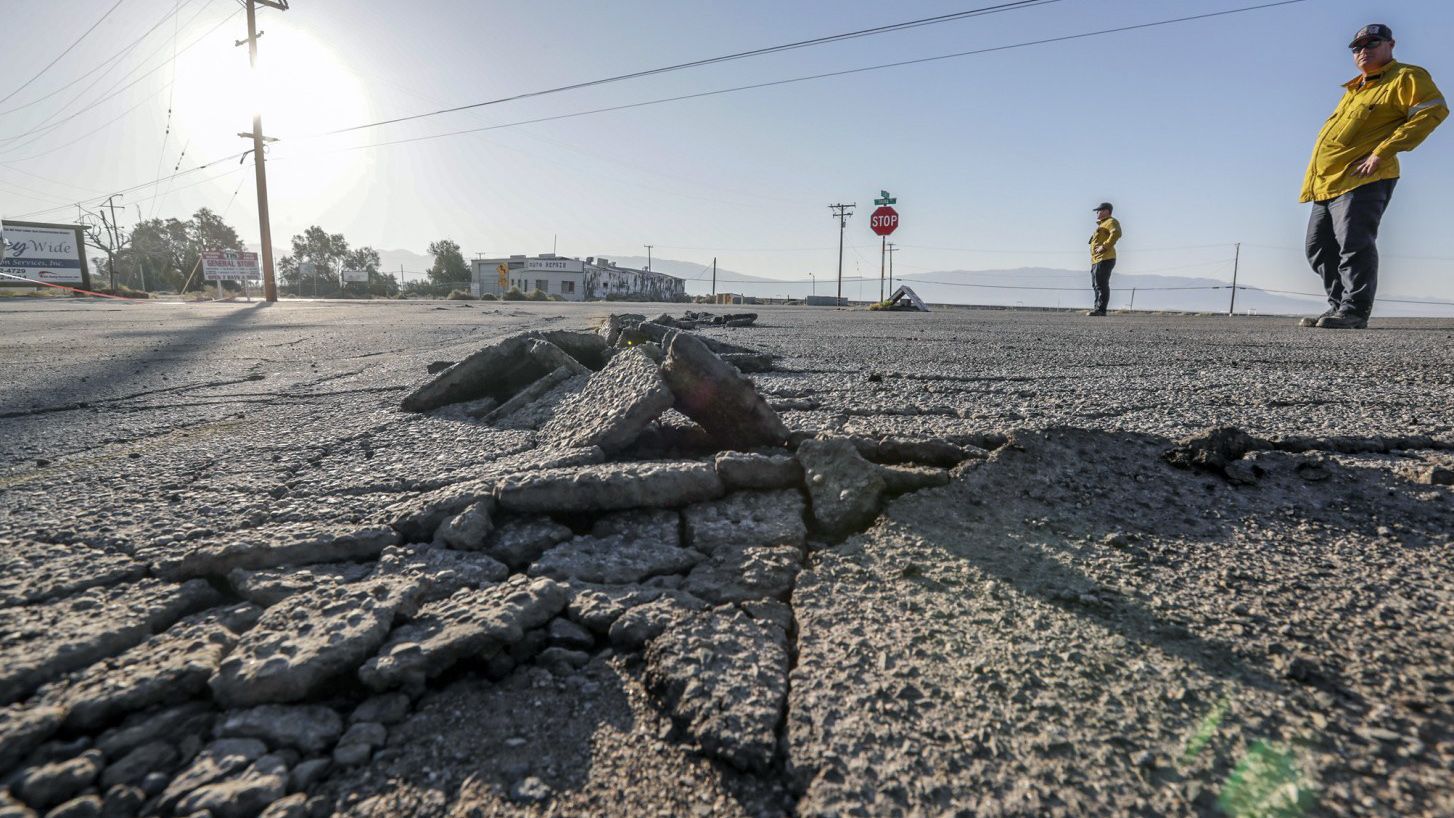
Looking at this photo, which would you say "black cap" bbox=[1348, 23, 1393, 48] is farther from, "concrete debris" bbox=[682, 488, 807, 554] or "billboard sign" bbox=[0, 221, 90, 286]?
"billboard sign" bbox=[0, 221, 90, 286]

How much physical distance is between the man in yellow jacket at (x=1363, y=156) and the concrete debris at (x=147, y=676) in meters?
6.79

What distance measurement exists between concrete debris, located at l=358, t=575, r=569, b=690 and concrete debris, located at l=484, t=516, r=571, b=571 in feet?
0.37

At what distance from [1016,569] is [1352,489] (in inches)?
36.1

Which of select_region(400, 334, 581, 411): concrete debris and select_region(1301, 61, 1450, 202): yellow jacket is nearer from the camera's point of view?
select_region(400, 334, 581, 411): concrete debris

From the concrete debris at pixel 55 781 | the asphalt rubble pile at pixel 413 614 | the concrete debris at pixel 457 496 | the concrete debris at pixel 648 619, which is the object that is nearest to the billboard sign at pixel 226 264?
the concrete debris at pixel 457 496

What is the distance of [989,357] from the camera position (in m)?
3.96

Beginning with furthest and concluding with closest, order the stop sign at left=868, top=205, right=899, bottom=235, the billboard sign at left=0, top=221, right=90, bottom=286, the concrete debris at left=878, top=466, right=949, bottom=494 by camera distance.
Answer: the billboard sign at left=0, top=221, right=90, bottom=286 → the stop sign at left=868, top=205, right=899, bottom=235 → the concrete debris at left=878, top=466, right=949, bottom=494

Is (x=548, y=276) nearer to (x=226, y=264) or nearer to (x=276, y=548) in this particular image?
(x=226, y=264)

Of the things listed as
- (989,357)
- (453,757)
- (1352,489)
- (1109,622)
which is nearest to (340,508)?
(453,757)

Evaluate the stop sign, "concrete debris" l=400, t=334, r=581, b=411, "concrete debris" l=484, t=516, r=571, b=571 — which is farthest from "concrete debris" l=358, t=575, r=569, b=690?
the stop sign

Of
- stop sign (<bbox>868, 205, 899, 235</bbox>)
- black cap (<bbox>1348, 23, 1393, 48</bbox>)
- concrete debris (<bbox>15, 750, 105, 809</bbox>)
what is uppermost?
stop sign (<bbox>868, 205, 899, 235</bbox>)

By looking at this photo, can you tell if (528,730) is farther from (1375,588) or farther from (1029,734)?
(1375,588)

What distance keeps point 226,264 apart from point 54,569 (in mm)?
46443

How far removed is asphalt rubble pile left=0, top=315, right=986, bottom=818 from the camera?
801mm
